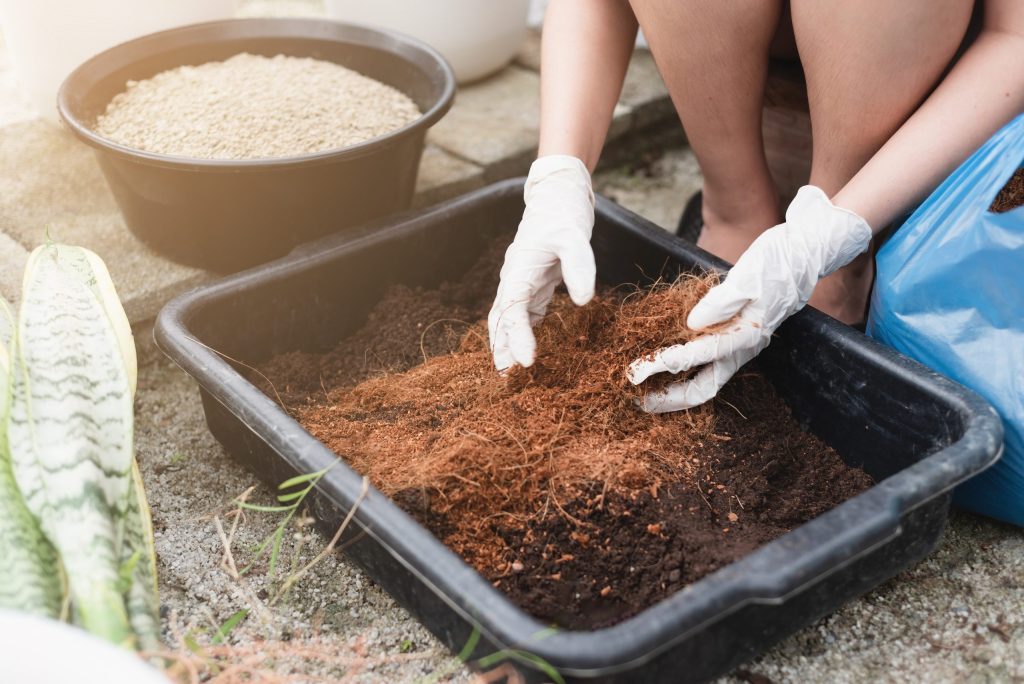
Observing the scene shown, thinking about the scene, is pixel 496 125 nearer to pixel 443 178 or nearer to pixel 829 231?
pixel 443 178

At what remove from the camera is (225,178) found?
4.30 feet

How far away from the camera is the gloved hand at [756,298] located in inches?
42.1

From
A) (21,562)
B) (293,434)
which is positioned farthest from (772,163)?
(21,562)

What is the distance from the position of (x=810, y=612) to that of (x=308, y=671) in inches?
20.0

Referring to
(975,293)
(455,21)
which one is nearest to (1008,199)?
(975,293)

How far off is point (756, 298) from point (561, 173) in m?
0.31

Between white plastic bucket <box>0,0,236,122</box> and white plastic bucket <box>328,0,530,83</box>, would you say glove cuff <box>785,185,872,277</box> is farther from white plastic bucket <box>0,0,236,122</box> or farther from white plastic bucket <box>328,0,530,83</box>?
white plastic bucket <box>0,0,236,122</box>

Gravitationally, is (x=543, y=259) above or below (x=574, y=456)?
above

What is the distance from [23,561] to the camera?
803 millimetres

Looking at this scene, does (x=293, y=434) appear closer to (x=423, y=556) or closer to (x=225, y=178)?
(x=423, y=556)

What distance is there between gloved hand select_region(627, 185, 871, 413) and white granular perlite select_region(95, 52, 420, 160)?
0.64 m

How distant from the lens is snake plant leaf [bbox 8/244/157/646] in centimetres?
79

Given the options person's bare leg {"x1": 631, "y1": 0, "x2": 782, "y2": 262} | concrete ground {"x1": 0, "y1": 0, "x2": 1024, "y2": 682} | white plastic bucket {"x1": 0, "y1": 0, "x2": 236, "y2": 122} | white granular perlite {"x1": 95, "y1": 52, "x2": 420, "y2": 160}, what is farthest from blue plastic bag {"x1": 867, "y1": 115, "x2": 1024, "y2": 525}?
white plastic bucket {"x1": 0, "y1": 0, "x2": 236, "y2": 122}

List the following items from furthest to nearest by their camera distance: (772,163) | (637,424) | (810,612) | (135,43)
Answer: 1. (772,163)
2. (135,43)
3. (637,424)
4. (810,612)
